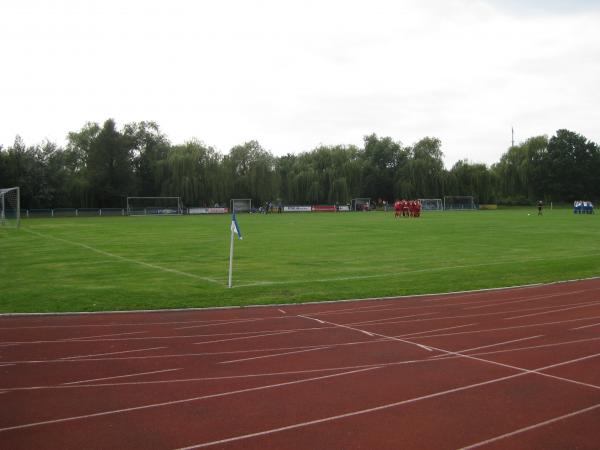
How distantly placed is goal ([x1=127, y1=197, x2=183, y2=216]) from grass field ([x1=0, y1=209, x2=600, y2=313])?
4717 cm

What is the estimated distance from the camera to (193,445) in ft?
16.0

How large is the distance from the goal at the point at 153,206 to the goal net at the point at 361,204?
28.7 meters

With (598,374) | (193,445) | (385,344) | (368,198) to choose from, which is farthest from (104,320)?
(368,198)

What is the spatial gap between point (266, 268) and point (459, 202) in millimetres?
77422

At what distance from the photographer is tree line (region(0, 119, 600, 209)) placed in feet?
245

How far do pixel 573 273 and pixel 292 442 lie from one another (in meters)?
13.3

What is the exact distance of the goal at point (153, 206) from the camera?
7562cm

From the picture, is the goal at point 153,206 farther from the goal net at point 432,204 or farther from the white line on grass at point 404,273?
the white line on grass at point 404,273

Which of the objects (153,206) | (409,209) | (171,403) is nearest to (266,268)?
(171,403)

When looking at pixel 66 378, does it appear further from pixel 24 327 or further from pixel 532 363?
pixel 532 363

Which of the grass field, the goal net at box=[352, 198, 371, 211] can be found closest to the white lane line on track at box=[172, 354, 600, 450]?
the grass field

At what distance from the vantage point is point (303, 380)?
6570mm

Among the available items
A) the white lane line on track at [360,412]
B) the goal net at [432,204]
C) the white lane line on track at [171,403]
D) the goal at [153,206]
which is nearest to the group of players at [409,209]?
the goal net at [432,204]

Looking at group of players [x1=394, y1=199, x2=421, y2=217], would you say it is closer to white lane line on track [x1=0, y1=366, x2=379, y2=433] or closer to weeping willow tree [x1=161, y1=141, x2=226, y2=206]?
weeping willow tree [x1=161, y1=141, x2=226, y2=206]
